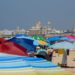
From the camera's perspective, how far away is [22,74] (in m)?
2.83

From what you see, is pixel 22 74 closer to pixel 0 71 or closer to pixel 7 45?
pixel 0 71

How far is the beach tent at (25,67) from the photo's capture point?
2.86 meters

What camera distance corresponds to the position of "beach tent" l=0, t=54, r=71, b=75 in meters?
2.86

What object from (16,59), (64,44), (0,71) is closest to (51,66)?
(16,59)

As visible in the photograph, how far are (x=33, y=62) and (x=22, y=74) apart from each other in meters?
0.46

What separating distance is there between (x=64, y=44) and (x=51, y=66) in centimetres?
939

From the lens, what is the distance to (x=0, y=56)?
10.9 feet

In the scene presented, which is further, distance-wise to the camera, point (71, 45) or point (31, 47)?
point (71, 45)

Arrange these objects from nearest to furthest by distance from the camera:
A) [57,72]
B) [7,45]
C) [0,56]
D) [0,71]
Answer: [0,71], [57,72], [0,56], [7,45]

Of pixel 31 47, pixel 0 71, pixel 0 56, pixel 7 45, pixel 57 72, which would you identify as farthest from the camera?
pixel 31 47

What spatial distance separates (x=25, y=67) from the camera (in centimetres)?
298

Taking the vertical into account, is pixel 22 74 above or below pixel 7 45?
below

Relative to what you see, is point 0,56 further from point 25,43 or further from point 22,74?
point 25,43

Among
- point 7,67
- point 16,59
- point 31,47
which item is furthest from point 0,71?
point 31,47
